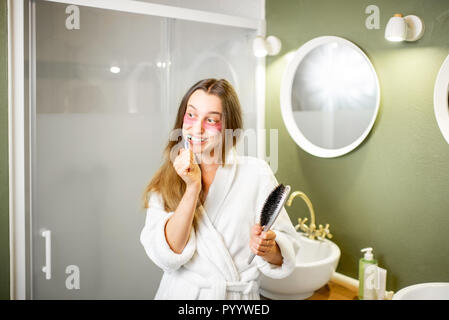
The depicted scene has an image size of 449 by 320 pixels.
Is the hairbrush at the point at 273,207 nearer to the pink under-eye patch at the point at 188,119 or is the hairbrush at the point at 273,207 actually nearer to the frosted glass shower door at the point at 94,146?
the pink under-eye patch at the point at 188,119

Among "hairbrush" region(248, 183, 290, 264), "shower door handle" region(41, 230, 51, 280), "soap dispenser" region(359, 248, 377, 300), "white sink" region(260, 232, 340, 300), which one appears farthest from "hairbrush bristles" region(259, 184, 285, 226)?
"shower door handle" region(41, 230, 51, 280)

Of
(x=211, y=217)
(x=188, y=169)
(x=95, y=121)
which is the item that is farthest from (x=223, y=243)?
(x=95, y=121)

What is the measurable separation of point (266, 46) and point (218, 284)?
73 cm

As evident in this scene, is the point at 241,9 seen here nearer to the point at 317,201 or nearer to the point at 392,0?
the point at 392,0

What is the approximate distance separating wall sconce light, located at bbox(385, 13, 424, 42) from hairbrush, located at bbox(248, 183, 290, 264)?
0.46 metres

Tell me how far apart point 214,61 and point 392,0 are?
47 centimetres

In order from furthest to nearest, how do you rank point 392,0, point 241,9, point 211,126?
point 241,9, point 392,0, point 211,126

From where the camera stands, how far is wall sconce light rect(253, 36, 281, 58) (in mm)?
1052

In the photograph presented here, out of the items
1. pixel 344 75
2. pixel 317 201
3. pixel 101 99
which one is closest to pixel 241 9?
pixel 344 75

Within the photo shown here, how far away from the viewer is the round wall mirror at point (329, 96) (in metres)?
0.93

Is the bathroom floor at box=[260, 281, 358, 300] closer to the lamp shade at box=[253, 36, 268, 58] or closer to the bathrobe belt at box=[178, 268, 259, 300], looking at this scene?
the bathrobe belt at box=[178, 268, 259, 300]

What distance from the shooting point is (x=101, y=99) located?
3.21ft

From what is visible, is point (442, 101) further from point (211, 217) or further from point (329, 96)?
point (211, 217)

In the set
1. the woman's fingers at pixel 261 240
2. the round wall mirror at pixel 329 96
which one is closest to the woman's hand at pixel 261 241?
the woman's fingers at pixel 261 240
